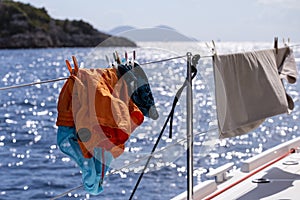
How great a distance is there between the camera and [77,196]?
24.9 ft

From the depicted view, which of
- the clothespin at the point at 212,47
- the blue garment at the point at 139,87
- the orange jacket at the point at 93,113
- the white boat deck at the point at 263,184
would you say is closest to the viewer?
the orange jacket at the point at 93,113

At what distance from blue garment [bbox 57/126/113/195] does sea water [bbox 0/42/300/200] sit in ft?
0.28

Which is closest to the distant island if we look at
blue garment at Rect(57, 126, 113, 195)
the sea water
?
the sea water

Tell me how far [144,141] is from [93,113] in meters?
7.79

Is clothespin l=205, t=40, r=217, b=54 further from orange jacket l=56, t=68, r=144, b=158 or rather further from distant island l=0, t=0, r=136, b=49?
distant island l=0, t=0, r=136, b=49

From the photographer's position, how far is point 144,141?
9719 millimetres

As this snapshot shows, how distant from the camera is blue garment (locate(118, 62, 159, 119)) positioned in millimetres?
2109

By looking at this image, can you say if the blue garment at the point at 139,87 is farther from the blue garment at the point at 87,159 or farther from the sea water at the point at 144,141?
the blue garment at the point at 87,159

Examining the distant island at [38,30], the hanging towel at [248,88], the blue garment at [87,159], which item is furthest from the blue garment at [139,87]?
the distant island at [38,30]

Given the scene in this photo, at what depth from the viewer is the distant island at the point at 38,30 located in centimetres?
4928

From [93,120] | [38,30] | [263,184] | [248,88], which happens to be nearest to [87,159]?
[93,120]

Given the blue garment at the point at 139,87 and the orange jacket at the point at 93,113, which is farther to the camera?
the blue garment at the point at 139,87

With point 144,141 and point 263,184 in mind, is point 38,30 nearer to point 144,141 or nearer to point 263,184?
point 144,141

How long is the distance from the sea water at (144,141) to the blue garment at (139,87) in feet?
0.21
